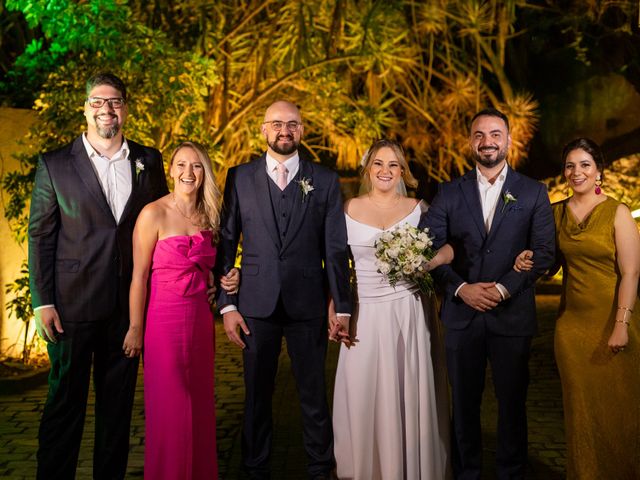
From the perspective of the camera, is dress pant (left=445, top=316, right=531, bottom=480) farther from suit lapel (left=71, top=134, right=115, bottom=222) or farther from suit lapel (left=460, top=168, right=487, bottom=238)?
suit lapel (left=71, top=134, right=115, bottom=222)

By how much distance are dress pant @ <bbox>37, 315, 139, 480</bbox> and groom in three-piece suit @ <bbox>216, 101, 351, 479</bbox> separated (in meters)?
0.67

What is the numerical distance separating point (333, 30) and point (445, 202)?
269 inches

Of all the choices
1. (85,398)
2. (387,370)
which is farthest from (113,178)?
(387,370)

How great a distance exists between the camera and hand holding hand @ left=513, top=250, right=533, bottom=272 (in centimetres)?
488

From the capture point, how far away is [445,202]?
5.14m

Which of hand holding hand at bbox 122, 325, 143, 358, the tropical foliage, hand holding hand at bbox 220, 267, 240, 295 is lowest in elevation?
hand holding hand at bbox 122, 325, 143, 358

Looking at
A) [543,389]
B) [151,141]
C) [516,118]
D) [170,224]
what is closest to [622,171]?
[516,118]

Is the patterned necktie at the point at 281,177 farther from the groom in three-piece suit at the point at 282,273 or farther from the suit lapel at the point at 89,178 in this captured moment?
the suit lapel at the point at 89,178

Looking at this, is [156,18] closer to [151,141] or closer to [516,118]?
[151,141]

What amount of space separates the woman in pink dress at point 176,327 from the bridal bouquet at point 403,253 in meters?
1.01

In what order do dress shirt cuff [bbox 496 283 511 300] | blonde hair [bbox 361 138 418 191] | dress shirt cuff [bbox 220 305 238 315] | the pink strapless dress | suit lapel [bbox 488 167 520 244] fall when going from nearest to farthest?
the pink strapless dress, dress shirt cuff [bbox 496 283 511 300], suit lapel [bbox 488 167 520 244], dress shirt cuff [bbox 220 305 238 315], blonde hair [bbox 361 138 418 191]

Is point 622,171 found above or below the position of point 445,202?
above

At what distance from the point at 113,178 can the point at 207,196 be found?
543 mm

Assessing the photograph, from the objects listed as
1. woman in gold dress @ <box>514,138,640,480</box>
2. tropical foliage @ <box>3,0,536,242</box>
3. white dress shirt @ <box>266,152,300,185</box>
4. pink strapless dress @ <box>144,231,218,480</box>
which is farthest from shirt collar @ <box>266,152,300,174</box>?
tropical foliage @ <box>3,0,536,242</box>
